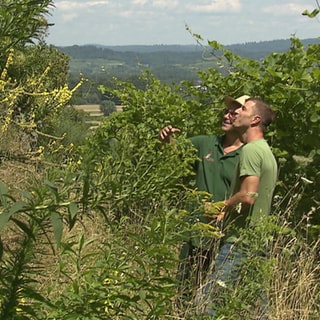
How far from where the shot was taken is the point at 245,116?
4484mm

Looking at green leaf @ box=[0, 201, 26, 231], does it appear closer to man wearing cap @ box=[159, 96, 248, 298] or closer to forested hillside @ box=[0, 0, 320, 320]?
forested hillside @ box=[0, 0, 320, 320]

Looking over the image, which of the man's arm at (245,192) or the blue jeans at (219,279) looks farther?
the man's arm at (245,192)

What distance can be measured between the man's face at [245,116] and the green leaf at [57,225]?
9.70 ft

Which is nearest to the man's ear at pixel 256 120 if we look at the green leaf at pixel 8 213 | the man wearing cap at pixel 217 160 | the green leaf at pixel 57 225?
the man wearing cap at pixel 217 160

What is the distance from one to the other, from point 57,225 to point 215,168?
10.5ft

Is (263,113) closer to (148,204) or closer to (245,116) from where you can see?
(245,116)

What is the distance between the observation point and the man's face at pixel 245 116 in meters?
4.48

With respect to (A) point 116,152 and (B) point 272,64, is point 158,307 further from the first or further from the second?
(B) point 272,64

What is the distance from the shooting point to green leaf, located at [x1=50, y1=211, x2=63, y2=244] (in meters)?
1.55

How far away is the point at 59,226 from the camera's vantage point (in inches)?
62.4

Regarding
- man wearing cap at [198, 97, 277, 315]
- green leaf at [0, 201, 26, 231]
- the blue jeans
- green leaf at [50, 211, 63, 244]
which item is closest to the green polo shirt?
man wearing cap at [198, 97, 277, 315]

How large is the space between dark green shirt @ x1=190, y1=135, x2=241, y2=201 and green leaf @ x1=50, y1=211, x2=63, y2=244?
9.70ft

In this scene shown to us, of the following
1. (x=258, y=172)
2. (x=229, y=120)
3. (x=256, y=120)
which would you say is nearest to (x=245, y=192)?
(x=258, y=172)

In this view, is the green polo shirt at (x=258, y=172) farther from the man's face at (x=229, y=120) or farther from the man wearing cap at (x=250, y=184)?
the man's face at (x=229, y=120)
